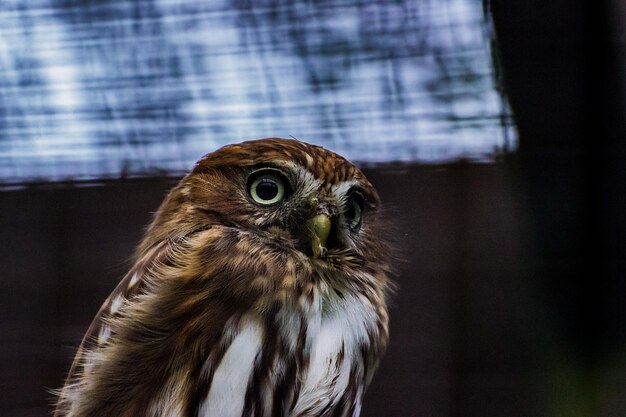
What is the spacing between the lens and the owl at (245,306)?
1088mm

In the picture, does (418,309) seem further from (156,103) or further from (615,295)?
(156,103)

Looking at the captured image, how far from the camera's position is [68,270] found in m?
1.55

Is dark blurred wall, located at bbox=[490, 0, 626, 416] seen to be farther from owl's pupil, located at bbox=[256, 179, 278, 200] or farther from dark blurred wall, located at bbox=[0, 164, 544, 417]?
owl's pupil, located at bbox=[256, 179, 278, 200]

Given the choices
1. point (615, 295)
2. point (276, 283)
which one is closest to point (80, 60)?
point (276, 283)

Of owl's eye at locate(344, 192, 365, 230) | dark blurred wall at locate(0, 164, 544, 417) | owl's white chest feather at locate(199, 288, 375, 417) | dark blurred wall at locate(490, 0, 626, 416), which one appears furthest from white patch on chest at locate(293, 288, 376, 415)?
dark blurred wall at locate(490, 0, 626, 416)

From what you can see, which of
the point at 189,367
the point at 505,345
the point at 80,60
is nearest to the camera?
the point at 189,367

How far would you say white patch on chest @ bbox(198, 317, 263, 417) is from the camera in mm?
1082

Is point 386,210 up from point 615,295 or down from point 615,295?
up

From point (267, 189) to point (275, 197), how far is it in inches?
0.9

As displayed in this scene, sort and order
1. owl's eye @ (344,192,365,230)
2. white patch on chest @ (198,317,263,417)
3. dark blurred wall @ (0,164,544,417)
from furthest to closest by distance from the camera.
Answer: dark blurred wall @ (0,164,544,417), owl's eye @ (344,192,365,230), white patch on chest @ (198,317,263,417)

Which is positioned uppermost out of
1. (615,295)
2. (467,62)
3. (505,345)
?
(467,62)

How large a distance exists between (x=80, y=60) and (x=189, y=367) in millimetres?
815

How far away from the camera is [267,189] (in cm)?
123

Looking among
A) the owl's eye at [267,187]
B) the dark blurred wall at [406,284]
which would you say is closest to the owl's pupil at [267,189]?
the owl's eye at [267,187]
